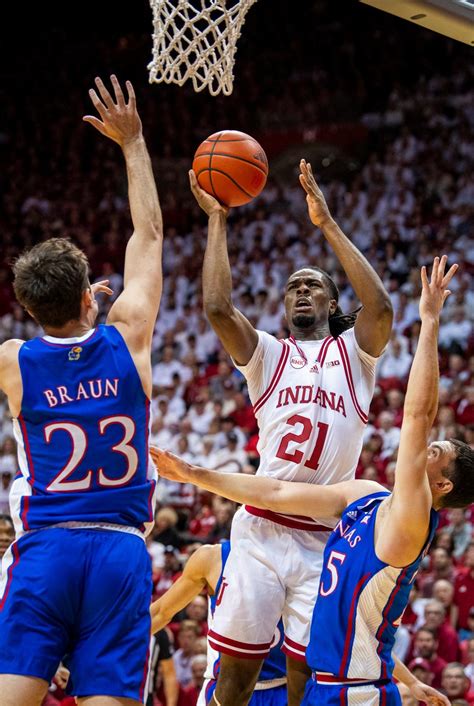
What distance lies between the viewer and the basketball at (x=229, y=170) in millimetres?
5055

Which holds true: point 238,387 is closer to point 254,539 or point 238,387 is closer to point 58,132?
point 254,539

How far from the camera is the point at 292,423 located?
16.2 feet

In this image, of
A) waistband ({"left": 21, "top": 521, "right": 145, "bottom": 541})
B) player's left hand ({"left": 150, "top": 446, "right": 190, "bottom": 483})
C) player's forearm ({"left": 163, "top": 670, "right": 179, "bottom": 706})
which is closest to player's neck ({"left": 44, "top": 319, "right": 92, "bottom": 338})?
waistband ({"left": 21, "top": 521, "right": 145, "bottom": 541})

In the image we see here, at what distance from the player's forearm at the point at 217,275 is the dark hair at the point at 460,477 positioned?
4.35 feet

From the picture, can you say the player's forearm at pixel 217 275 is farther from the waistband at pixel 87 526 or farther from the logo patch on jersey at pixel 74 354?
the waistband at pixel 87 526

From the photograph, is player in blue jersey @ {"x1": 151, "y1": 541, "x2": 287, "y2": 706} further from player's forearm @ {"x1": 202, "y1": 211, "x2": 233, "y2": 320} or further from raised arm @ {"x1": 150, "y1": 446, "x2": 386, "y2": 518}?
player's forearm @ {"x1": 202, "y1": 211, "x2": 233, "y2": 320}

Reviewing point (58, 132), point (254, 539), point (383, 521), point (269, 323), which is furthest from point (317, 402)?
point (58, 132)

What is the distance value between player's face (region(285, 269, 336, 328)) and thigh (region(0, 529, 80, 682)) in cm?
230

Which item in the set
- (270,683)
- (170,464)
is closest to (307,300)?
(170,464)

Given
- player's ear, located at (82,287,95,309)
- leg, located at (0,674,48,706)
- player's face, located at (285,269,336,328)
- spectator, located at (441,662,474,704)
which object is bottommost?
spectator, located at (441,662,474,704)

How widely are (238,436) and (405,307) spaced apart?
3003 millimetres

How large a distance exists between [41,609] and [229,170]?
2.55m

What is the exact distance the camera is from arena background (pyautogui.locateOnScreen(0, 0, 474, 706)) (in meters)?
10.9

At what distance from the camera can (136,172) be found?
151 inches
